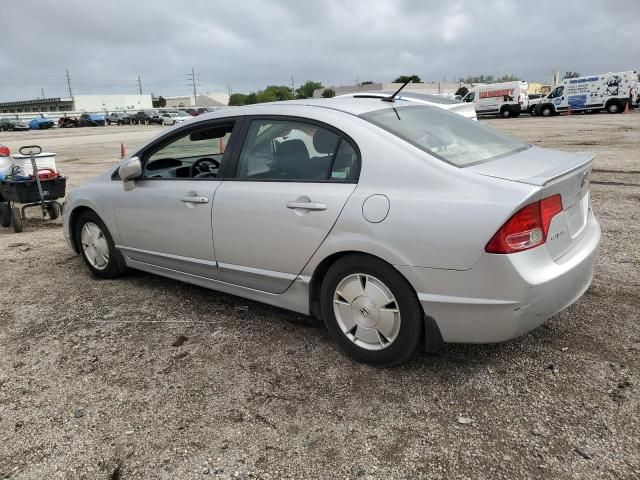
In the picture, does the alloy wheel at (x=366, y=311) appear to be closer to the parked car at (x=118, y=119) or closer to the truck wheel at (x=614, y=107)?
the truck wheel at (x=614, y=107)

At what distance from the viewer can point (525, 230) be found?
2.55 m

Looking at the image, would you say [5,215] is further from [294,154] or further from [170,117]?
[170,117]

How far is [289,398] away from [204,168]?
2119mm

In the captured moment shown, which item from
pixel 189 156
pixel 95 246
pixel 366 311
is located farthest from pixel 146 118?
pixel 366 311

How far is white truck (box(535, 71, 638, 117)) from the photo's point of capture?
32.4 m

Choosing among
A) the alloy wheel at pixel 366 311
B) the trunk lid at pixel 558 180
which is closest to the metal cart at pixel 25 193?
the alloy wheel at pixel 366 311

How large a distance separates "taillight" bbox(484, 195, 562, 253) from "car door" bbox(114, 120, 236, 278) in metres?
2.01

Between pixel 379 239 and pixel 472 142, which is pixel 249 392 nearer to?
pixel 379 239

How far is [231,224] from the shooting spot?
11.6 feet

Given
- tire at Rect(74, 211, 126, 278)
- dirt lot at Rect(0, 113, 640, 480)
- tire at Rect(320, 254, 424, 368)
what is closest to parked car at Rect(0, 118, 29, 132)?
tire at Rect(74, 211, 126, 278)

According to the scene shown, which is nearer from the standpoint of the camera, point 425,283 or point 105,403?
point 425,283

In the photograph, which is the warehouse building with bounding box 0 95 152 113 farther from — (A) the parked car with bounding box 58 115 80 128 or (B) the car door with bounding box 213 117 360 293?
(B) the car door with bounding box 213 117 360 293

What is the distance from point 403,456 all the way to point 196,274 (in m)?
2.20

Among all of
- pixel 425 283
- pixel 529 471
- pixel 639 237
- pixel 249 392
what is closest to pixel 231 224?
pixel 249 392
